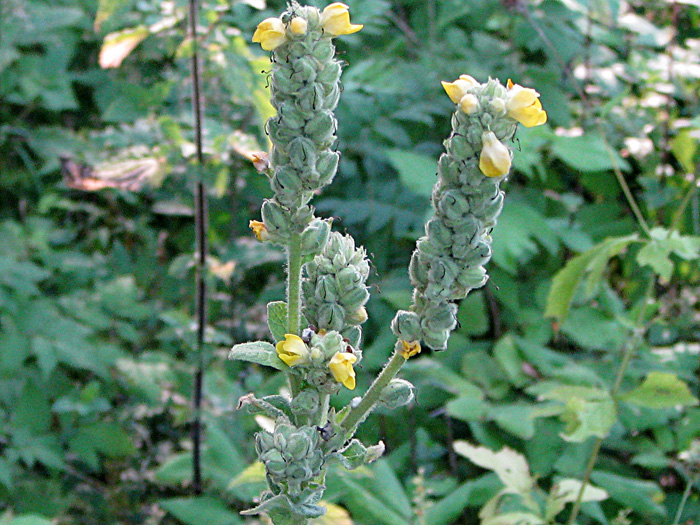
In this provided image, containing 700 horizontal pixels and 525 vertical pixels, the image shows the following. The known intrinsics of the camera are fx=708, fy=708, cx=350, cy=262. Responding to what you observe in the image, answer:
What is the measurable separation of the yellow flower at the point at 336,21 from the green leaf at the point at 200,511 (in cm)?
211


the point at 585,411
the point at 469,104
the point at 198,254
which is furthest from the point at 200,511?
the point at 469,104

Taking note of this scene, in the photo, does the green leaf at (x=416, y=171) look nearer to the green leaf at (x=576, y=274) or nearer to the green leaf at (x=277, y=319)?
the green leaf at (x=576, y=274)

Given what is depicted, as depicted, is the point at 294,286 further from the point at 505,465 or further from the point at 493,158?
the point at 505,465

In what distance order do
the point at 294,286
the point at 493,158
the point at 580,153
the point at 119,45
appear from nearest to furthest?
the point at 493,158, the point at 294,286, the point at 119,45, the point at 580,153

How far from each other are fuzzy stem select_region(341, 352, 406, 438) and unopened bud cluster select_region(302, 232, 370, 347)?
3.5 inches

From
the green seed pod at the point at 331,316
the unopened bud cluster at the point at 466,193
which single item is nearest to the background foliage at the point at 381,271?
the green seed pod at the point at 331,316

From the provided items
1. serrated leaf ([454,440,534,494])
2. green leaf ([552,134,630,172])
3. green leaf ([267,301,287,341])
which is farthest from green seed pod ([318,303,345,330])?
green leaf ([552,134,630,172])

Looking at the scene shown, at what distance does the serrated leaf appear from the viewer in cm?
237

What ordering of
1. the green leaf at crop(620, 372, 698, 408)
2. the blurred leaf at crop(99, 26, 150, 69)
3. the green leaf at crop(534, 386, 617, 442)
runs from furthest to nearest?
the blurred leaf at crop(99, 26, 150, 69)
the green leaf at crop(620, 372, 698, 408)
the green leaf at crop(534, 386, 617, 442)

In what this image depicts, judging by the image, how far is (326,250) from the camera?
4.36 feet

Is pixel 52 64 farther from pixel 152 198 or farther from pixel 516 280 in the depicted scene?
pixel 516 280

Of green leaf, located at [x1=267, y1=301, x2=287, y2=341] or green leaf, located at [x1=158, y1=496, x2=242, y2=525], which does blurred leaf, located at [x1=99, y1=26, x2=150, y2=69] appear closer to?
green leaf, located at [x1=158, y1=496, x2=242, y2=525]

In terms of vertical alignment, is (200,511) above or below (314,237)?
below

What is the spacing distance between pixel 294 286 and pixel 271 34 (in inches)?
17.6
